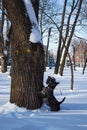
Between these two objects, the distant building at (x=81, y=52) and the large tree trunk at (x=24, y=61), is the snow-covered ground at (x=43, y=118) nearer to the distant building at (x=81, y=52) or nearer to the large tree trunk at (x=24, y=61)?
the large tree trunk at (x=24, y=61)

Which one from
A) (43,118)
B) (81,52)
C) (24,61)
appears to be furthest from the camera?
(81,52)

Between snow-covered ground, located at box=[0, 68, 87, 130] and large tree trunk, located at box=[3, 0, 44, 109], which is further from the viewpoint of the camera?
large tree trunk, located at box=[3, 0, 44, 109]

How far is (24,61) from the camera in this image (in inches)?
318

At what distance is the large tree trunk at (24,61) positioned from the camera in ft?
26.3

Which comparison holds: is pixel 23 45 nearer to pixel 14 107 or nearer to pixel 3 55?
pixel 14 107

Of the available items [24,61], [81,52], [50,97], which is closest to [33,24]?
[24,61]

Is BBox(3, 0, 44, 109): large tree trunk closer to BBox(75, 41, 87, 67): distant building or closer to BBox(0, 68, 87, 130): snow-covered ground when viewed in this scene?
BBox(0, 68, 87, 130): snow-covered ground

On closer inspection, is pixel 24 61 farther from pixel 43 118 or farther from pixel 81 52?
pixel 81 52

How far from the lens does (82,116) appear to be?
7391 mm

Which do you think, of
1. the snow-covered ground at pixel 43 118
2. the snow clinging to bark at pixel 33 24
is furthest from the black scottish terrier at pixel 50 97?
the snow clinging to bark at pixel 33 24

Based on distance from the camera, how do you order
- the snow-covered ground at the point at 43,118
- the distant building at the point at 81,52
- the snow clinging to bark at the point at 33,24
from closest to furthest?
the snow-covered ground at the point at 43,118 < the snow clinging to bark at the point at 33,24 < the distant building at the point at 81,52

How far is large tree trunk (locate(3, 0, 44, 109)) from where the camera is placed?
26.3ft

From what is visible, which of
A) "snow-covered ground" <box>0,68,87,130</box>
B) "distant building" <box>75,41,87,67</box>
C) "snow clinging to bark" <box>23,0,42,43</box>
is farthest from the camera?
"distant building" <box>75,41,87,67</box>

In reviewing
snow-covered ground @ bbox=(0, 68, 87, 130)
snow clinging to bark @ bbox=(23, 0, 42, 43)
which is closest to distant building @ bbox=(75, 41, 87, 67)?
snow clinging to bark @ bbox=(23, 0, 42, 43)
